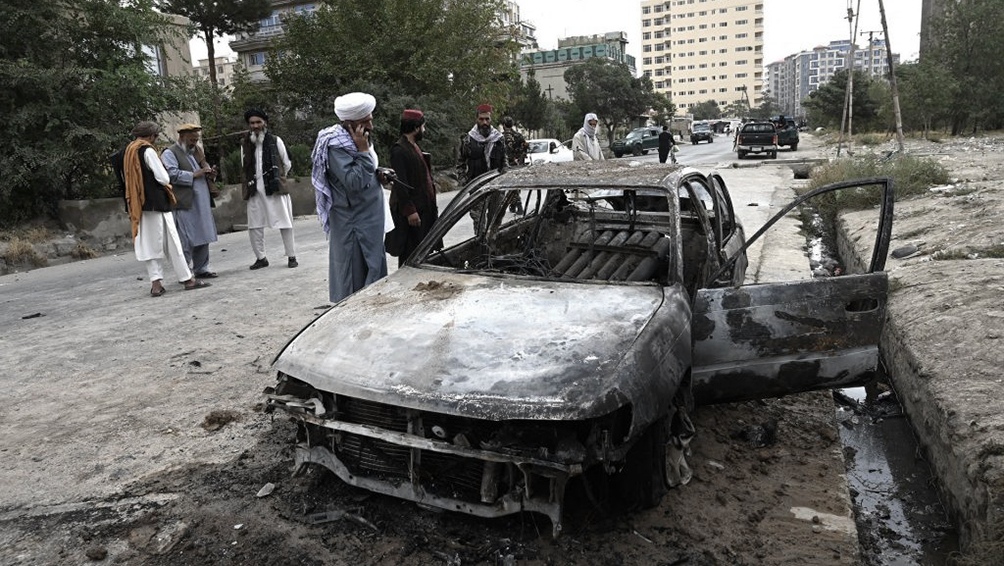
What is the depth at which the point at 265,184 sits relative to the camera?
808 centimetres

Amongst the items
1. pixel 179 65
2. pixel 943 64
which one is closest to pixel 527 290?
pixel 179 65

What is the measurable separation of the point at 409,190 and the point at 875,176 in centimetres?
758

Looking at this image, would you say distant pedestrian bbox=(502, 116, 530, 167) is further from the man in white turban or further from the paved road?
the man in white turban

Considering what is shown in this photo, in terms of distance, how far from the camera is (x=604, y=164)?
14.6 ft

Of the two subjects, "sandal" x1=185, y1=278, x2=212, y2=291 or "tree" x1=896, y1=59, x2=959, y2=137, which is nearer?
"sandal" x1=185, y1=278, x2=212, y2=291

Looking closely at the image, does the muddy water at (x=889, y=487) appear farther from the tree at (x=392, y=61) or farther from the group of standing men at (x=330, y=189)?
the tree at (x=392, y=61)

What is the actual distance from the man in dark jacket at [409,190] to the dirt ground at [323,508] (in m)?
1.69

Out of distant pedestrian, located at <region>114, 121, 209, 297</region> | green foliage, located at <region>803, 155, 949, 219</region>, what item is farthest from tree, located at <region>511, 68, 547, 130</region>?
distant pedestrian, located at <region>114, 121, 209, 297</region>

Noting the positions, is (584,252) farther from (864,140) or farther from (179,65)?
(864,140)

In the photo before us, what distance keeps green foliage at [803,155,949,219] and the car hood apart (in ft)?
27.3

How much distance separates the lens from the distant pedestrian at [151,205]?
691 centimetres

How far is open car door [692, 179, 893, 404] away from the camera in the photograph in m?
3.40

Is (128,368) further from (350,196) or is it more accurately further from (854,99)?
(854,99)

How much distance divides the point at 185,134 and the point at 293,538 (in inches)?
241
